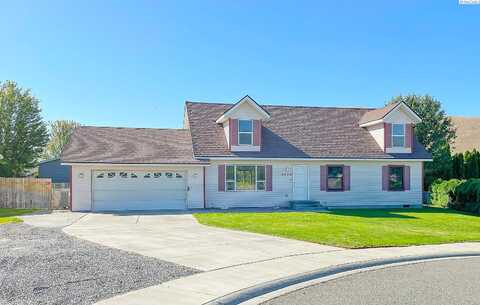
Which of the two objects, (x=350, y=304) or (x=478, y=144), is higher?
(x=478, y=144)

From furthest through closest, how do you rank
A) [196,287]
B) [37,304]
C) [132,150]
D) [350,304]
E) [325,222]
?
[132,150], [325,222], [196,287], [350,304], [37,304]

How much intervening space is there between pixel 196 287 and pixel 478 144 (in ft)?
242

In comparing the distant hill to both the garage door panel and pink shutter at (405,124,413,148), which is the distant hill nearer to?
pink shutter at (405,124,413,148)

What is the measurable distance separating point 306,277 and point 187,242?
4790 millimetres

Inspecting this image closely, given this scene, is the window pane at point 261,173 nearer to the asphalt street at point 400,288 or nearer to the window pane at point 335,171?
the window pane at point 335,171

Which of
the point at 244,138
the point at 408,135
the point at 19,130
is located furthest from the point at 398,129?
the point at 19,130

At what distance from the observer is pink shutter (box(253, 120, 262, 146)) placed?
25422 mm

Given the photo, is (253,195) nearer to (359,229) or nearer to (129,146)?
(129,146)

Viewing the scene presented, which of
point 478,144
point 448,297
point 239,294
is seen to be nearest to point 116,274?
point 239,294

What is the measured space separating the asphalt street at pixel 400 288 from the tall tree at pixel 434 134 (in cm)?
2792

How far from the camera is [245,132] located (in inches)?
1003

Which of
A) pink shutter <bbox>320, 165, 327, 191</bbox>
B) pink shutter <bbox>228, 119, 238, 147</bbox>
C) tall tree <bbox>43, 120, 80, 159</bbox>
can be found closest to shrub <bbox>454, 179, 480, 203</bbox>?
pink shutter <bbox>320, 165, 327, 191</bbox>

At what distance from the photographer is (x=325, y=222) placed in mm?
17641

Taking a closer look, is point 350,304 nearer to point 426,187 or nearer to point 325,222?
point 325,222
